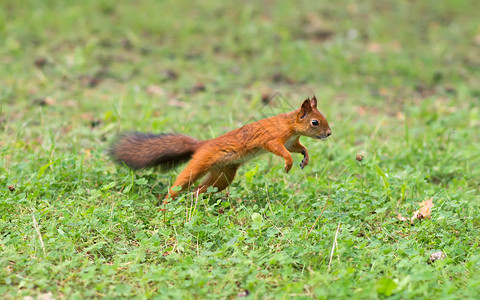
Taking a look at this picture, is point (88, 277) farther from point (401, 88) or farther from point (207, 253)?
point (401, 88)

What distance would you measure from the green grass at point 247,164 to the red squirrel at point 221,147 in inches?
5.4

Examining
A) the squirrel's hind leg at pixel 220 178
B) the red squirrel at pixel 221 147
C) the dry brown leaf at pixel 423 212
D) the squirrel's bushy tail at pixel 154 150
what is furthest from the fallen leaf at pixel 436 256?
the squirrel's bushy tail at pixel 154 150

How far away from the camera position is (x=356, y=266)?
278 centimetres

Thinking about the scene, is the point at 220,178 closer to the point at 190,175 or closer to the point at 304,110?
the point at 190,175

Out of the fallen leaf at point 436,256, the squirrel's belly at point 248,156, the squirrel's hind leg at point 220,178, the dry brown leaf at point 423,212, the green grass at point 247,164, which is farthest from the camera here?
the squirrel's hind leg at point 220,178

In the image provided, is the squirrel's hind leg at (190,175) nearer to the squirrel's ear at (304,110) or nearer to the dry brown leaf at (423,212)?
the squirrel's ear at (304,110)

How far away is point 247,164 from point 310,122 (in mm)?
996

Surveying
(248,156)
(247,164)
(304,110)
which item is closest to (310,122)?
(304,110)

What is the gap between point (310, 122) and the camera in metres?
3.31

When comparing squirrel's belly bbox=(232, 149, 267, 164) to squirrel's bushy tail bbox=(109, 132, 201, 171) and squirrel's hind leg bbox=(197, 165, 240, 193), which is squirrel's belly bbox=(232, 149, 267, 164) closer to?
squirrel's hind leg bbox=(197, 165, 240, 193)

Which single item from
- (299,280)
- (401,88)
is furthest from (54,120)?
(401,88)

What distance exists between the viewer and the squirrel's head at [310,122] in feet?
10.9

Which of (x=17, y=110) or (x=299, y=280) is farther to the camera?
(x=17, y=110)

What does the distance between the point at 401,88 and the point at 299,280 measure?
4795mm
